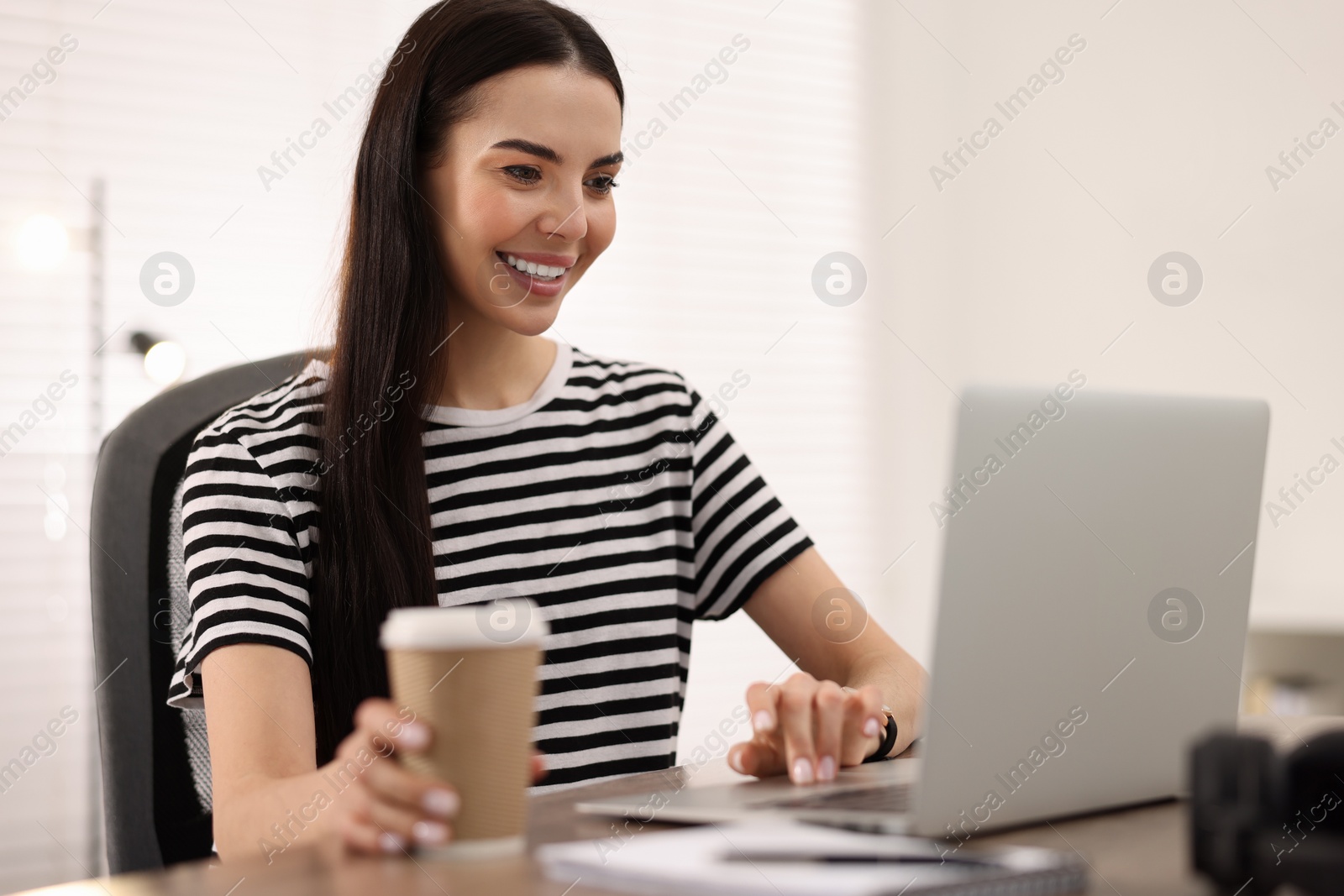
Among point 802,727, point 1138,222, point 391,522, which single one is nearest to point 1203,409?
point 802,727

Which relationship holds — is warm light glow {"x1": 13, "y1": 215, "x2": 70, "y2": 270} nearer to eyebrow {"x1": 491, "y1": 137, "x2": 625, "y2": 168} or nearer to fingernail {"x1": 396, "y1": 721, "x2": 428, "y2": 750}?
eyebrow {"x1": 491, "y1": 137, "x2": 625, "y2": 168}

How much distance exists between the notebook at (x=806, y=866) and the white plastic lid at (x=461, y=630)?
0.11 metres

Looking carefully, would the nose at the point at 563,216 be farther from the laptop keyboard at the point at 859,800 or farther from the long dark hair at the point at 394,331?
the laptop keyboard at the point at 859,800

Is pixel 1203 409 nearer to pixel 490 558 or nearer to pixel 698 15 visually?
pixel 490 558

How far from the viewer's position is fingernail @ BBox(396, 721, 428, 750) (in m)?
0.56

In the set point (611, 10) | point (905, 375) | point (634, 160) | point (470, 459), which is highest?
point (611, 10)

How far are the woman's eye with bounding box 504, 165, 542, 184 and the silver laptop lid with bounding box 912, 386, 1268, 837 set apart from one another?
752 millimetres

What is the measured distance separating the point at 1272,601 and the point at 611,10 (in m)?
1.97

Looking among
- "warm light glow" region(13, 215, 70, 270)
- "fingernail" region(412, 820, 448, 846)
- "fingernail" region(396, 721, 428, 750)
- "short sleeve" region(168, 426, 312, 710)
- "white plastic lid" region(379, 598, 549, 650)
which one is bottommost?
"fingernail" region(412, 820, 448, 846)

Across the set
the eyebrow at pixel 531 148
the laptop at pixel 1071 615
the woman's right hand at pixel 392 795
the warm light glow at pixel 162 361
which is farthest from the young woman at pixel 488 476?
the warm light glow at pixel 162 361

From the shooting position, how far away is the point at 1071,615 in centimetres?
65

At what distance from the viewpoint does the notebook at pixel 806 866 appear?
19.8 inches

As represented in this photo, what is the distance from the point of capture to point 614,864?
55cm

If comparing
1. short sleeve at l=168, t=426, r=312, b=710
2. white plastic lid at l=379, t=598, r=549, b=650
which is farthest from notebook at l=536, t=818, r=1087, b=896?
short sleeve at l=168, t=426, r=312, b=710
